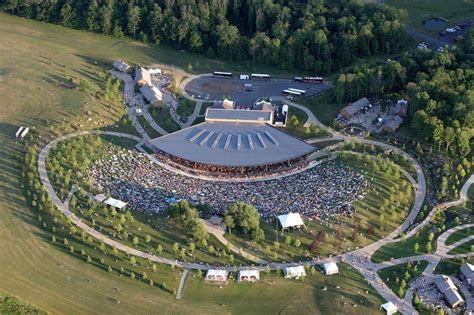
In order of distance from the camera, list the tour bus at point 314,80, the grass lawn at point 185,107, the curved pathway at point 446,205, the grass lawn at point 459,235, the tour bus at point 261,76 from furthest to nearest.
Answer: the tour bus at point 261,76 < the tour bus at point 314,80 < the grass lawn at point 185,107 < the curved pathway at point 446,205 < the grass lawn at point 459,235

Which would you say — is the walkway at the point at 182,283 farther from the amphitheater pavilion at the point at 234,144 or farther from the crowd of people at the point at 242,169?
the amphitheater pavilion at the point at 234,144

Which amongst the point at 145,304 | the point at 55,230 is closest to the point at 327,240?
the point at 145,304

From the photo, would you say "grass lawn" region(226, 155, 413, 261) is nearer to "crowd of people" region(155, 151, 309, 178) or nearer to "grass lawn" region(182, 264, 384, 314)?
"grass lawn" region(182, 264, 384, 314)

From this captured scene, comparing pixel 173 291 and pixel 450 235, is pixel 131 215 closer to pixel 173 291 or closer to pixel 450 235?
pixel 173 291

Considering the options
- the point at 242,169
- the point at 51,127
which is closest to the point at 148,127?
the point at 51,127

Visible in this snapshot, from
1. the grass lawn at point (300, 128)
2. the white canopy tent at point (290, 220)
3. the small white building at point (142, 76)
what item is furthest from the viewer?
the small white building at point (142, 76)

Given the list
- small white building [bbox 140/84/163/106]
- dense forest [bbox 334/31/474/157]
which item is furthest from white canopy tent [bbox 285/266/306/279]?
small white building [bbox 140/84/163/106]

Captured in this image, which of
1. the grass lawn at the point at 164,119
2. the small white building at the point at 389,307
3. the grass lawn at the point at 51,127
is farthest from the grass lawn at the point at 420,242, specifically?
the grass lawn at the point at 164,119
